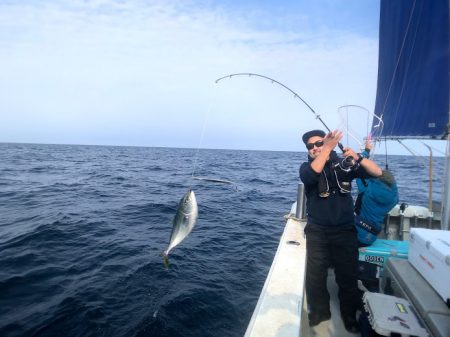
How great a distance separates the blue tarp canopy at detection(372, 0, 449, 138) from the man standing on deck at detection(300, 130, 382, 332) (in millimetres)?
2939

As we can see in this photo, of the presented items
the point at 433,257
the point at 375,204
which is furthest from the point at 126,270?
the point at 433,257

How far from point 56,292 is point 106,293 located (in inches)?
33.8

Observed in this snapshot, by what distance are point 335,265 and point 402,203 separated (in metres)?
2.92

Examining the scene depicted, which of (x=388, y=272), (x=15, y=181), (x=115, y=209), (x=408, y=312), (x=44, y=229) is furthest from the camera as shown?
(x=15, y=181)

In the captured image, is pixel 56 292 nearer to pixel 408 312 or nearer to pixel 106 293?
pixel 106 293

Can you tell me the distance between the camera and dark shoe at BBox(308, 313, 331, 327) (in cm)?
343

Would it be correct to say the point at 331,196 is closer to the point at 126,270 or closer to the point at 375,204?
the point at 375,204

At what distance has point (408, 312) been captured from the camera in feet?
8.29

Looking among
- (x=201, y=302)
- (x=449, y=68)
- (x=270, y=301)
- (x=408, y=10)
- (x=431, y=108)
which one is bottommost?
(x=201, y=302)

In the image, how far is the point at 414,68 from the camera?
5.86 meters

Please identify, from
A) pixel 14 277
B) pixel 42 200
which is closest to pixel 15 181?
pixel 42 200

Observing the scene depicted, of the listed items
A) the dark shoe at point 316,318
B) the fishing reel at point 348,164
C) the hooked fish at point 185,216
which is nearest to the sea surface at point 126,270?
the dark shoe at point 316,318

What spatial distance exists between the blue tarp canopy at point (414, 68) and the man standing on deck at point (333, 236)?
9.64 ft

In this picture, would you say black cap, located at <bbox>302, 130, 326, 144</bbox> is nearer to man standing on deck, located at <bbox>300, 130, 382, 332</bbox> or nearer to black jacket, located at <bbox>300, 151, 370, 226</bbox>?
man standing on deck, located at <bbox>300, 130, 382, 332</bbox>
